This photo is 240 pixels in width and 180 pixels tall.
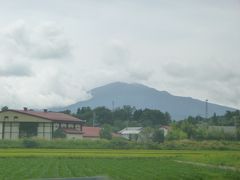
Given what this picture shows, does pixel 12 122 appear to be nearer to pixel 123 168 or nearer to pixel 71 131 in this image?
pixel 71 131

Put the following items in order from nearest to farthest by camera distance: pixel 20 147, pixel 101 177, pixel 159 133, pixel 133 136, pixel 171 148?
pixel 101 177 < pixel 20 147 < pixel 171 148 < pixel 159 133 < pixel 133 136

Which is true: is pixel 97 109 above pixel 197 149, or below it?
above

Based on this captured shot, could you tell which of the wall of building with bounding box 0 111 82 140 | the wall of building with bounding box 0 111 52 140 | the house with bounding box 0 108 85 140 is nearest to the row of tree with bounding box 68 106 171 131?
the house with bounding box 0 108 85 140

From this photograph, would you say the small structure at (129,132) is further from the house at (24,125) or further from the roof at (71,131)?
the house at (24,125)

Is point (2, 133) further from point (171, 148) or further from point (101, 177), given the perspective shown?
point (101, 177)

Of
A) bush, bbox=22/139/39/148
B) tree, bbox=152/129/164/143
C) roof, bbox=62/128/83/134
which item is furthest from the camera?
tree, bbox=152/129/164/143

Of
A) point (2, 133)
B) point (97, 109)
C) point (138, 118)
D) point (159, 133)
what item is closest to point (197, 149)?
point (159, 133)

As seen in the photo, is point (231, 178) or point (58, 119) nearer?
point (231, 178)

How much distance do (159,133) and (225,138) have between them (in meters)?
11.6

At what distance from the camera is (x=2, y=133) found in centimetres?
8494

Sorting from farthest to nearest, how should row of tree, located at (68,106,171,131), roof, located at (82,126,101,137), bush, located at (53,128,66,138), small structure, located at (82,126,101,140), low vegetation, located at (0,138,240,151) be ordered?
row of tree, located at (68,106,171,131) < roof, located at (82,126,101,137) < small structure, located at (82,126,101,140) < bush, located at (53,128,66,138) < low vegetation, located at (0,138,240,151)

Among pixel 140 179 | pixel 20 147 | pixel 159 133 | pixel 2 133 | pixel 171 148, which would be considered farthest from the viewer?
pixel 159 133

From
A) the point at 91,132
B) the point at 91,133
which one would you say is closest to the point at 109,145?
the point at 91,133

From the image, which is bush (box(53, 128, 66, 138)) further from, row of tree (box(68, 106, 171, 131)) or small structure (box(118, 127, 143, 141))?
row of tree (box(68, 106, 171, 131))
